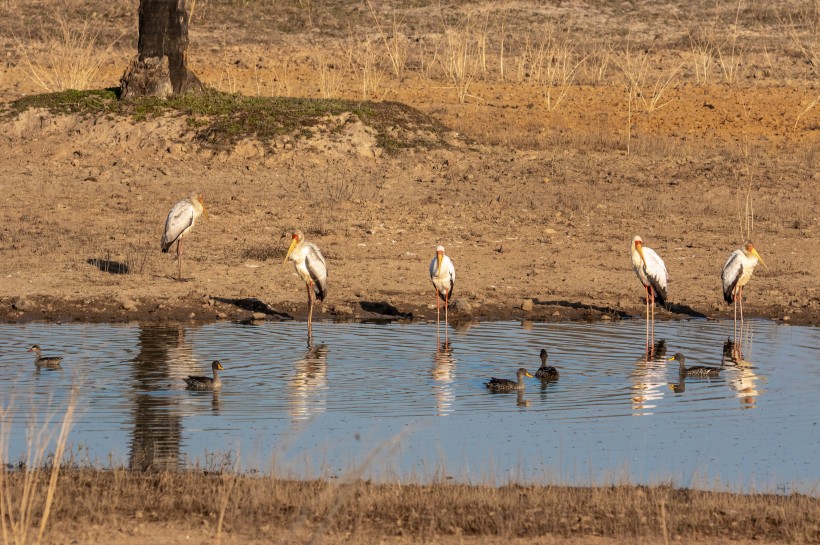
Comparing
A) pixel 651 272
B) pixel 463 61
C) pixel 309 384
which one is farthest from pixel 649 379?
pixel 463 61

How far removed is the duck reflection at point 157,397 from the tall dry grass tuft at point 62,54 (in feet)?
40.2

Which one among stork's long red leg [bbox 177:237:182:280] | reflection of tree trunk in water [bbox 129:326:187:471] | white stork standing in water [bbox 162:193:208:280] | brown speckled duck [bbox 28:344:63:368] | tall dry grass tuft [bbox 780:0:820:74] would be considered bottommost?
reflection of tree trunk in water [bbox 129:326:187:471]

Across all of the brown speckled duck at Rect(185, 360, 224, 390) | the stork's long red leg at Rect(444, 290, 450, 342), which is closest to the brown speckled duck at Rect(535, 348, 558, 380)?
the stork's long red leg at Rect(444, 290, 450, 342)

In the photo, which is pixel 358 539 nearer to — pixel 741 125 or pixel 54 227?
pixel 54 227

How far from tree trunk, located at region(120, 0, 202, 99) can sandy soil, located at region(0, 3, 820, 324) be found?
39.3 inches

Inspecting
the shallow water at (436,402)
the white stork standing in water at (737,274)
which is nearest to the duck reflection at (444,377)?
the shallow water at (436,402)

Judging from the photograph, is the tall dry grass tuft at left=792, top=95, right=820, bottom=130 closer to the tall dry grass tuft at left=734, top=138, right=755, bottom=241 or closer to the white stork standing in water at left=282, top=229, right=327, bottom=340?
the tall dry grass tuft at left=734, top=138, right=755, bottom=241

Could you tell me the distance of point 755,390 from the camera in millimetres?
11453

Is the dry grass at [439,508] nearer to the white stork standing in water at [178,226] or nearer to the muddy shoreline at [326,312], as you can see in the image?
the muddy shoreline at [326,312]

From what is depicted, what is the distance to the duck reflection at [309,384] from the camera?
10539mm

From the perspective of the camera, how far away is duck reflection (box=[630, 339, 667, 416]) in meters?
10.9

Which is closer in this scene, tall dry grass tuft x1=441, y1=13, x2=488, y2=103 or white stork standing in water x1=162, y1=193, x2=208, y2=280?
white stork standing in water x1=162, y1=193, x2=208, y2=280

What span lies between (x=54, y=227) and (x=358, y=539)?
1244cm

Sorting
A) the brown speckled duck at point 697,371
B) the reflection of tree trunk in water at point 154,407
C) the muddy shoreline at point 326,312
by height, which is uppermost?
the muddy shoreline at point 326,312
